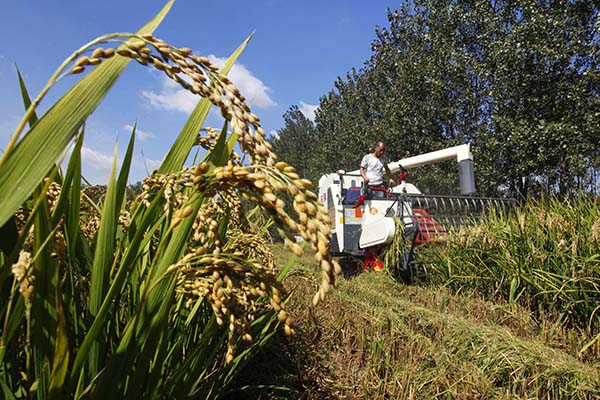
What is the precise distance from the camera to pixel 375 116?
19812 millimetres

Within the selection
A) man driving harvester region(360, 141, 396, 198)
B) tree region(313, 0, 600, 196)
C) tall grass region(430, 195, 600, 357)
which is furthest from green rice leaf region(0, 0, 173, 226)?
tree region(313, 0, 600, 196)

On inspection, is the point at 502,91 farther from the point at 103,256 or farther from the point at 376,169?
the point at 103,256

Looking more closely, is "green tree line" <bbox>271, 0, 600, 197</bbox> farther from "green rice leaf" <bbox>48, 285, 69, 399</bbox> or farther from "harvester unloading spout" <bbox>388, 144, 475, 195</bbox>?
"green rice leaf" <bbox>48, 285, 69, 399</bbox>

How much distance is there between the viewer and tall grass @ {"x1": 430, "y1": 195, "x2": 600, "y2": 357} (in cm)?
375

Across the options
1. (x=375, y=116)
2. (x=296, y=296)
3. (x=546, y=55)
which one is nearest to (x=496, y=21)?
(x=546, y=55)

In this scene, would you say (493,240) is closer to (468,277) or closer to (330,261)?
(468,277)

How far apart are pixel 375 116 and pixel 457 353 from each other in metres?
17.9

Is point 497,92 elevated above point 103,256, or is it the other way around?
point 497,92

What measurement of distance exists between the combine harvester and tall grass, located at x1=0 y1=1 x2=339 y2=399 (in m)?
5.22

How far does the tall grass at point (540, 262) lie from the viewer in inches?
148

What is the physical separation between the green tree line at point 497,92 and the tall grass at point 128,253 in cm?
837

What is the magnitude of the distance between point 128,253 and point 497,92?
13.1 meters

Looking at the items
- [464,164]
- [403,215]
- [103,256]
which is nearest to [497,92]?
[464,164]

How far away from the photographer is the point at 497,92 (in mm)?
12000
